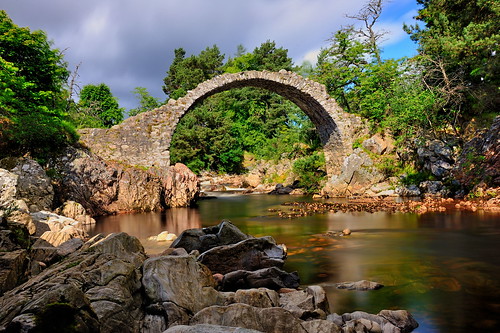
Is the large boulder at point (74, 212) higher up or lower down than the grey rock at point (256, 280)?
higher up

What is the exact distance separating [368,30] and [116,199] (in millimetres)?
19860

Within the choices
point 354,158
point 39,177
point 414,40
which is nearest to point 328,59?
point 414,40

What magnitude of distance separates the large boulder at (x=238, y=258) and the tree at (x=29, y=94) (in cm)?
920

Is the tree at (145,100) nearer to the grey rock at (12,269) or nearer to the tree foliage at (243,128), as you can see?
the tree foliage at (243,128)

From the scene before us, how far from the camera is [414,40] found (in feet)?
56.9

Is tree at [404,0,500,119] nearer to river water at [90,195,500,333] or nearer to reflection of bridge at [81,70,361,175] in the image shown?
reflection of bridge at [81,70,361,175]

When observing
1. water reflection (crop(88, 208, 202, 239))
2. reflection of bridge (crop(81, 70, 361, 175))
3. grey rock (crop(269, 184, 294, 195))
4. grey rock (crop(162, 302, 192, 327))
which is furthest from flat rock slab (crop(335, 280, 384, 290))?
grey rock (crop(269, 184, 294, 195))

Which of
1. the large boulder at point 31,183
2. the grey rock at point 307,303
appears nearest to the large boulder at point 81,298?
the grey rock at point 307,303

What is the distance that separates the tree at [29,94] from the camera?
11.2 m

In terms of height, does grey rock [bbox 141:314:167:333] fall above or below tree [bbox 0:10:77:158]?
below

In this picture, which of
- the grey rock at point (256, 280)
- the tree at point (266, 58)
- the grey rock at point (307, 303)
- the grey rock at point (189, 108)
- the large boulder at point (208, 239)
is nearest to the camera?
the grey rock at point (307, 303)

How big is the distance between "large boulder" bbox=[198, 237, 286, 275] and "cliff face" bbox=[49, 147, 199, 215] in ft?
27.5

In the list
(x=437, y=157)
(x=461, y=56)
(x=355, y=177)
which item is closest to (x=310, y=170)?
(x=355, y=177)

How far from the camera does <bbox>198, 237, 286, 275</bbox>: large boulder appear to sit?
514 cm
